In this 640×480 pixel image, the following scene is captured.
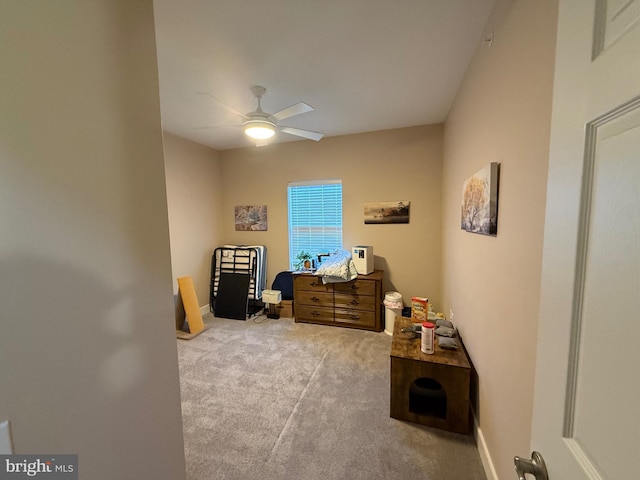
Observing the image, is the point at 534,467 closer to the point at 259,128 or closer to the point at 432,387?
the point at 432,387

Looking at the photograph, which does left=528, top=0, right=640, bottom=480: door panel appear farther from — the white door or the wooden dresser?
the wooden dresser

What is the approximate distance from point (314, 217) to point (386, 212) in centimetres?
110

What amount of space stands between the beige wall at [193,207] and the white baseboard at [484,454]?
11.0 ft

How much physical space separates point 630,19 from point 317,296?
3327 millimetres

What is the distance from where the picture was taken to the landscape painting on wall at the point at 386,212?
351 centimetres

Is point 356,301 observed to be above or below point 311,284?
below

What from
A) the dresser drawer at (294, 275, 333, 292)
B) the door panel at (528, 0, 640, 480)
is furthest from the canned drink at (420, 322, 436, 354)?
the dresser drawer at (294, 275, 333, 292)

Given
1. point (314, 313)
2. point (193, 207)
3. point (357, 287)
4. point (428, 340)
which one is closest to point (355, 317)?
point (357, 287)

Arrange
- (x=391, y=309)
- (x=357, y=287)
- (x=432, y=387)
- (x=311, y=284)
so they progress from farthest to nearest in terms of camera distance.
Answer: (x=311, y=284) < (x=357, y=287) < (x=391, y=309) < (x=432, y=387)

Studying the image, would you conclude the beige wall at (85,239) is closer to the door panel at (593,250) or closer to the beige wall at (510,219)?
the door panel at (593,250)

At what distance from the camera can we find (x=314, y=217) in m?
3.98

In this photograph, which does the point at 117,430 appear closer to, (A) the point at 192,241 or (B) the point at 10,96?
(B) the point at 10,96

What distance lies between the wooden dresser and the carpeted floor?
410mm

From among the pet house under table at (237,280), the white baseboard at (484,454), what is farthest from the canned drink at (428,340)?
the pet house under table at (237,280)
